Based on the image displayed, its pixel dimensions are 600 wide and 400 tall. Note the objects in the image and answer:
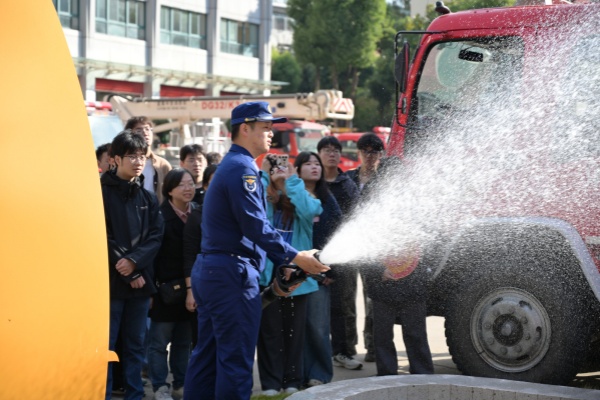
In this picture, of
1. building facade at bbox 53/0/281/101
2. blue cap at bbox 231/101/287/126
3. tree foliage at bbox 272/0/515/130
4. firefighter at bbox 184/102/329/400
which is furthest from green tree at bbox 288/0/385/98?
firefighter at bbox 184/102/329/400

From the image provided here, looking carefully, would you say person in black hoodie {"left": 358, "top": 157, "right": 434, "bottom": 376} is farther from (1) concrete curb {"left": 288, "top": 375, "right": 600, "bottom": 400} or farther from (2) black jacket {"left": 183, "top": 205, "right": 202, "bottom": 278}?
(1) concrete curb {"left": 288, "top": 375, "right": 600, "bottom": 400}

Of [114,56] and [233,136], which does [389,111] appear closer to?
[114,56]

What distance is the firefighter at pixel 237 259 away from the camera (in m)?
5.56

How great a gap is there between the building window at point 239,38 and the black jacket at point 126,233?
4202 cm

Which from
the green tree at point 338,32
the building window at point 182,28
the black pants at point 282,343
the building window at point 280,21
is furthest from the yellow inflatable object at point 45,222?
the building window at point 280,21

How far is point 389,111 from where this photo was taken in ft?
155

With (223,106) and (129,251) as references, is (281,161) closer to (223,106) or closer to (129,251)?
(129,251)

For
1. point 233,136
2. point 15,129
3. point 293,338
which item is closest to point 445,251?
point 293,338

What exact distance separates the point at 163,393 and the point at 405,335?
182 centimetres

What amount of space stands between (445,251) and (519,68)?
142 cm

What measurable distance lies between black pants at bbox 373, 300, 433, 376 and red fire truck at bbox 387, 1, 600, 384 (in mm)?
304

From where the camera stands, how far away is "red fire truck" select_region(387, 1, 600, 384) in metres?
6.66

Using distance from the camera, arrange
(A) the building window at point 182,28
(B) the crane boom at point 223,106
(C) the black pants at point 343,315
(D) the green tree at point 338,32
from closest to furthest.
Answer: (C) the black pants at point 343,315 < (B) the crane boom at point 223,106 < (A) the building window at point 182,28 < (D) the green tree at point 338,32

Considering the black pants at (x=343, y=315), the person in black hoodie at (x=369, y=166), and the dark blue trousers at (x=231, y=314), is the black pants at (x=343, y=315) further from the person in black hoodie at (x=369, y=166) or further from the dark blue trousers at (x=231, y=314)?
the dark blue trousers at (x=231, y=314)
